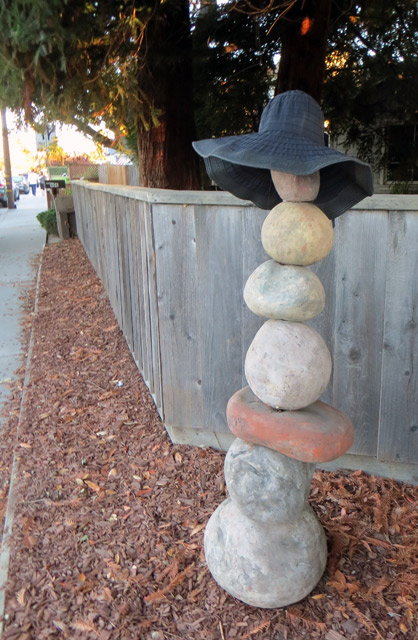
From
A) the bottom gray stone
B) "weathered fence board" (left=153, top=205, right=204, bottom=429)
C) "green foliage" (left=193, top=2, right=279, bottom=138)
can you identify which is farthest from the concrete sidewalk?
"green foliage" (left=193, top=2, right=279, bottom=138)

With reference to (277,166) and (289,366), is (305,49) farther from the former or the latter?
(289,366)

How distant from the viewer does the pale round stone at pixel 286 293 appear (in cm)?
214

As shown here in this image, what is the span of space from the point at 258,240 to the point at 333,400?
1030 mm

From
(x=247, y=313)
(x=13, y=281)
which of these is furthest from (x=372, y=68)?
(x=13, y=281)

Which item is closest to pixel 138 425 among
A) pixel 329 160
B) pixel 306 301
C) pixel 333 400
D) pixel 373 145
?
pixel 333 400

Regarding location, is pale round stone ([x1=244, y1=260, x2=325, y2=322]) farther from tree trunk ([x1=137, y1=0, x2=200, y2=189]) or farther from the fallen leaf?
tree trunk ([x1=137, y1=0, x2=200, y2=189])

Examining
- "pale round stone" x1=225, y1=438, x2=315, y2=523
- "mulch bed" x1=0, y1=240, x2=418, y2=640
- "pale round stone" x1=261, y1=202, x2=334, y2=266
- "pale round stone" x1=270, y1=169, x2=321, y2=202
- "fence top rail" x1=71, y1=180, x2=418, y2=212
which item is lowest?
"mulch bed" x1=0, y1=240, x2=418, y2=640

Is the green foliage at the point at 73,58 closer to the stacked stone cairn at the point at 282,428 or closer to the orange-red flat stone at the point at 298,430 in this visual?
the stacked stone cairn at the point at 282,428

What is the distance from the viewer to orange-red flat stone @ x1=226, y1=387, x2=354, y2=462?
83.9 inches

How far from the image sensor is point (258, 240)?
10.3ft

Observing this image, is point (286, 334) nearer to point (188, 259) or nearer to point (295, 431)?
point (295, 431)

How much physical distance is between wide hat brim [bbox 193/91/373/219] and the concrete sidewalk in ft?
10.9

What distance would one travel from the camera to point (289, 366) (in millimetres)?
2145

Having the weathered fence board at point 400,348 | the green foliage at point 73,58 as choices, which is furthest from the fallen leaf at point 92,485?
the green foliage at point 73,58
